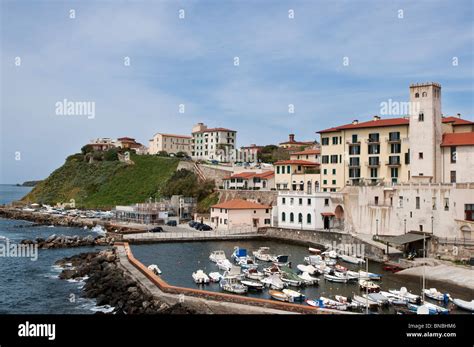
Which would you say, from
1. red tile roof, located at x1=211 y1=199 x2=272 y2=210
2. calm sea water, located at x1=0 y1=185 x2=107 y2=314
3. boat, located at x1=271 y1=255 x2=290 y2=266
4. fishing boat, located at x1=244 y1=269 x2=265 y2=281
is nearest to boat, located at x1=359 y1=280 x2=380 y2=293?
fishing boat, located at x1=244 y1=269 x2=265 y2=281

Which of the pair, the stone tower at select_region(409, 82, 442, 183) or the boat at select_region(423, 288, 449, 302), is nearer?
the boat at select_region(423, 288, 449, 302)

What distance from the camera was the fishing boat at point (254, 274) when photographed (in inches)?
1269

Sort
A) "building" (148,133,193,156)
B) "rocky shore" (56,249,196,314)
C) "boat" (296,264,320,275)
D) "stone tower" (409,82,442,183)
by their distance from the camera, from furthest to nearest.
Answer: "building" (148,133,193,156) → "stone tower" (409,82,442,183) → "boat" (296,264,320,275) → "rocky shore" (56,249,196,314)

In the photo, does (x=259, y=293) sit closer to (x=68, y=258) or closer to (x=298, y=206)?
(x=68, y=258)

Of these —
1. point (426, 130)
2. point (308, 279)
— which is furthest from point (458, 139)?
point (308, 279)

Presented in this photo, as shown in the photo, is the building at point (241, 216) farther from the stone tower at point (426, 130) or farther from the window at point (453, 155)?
the window at point (453, 155)

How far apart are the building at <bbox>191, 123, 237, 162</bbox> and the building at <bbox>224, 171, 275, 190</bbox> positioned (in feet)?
101

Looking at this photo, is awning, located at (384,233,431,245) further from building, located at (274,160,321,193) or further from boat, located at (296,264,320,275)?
building, located at (274,160,321,193)

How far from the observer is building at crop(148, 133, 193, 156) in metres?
117

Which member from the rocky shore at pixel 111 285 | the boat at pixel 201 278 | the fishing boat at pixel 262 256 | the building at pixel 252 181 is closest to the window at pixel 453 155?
the fishing boat at pixel 262 256

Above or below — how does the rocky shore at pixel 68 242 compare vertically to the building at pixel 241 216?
below

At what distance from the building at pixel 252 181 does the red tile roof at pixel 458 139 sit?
28.3m
